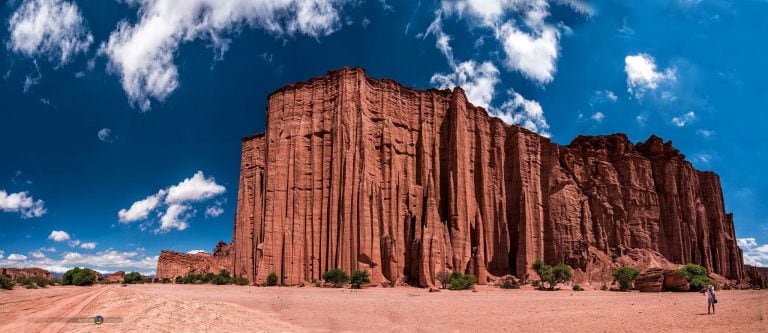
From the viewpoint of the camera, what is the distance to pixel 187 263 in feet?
266

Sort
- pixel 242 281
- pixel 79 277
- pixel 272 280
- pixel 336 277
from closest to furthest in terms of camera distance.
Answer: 1. pixel 336 277
2. pixel 272 280
3. pixel 242 281
4. pixel 79 277

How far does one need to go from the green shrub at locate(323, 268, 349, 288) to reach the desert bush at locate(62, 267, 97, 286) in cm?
2698

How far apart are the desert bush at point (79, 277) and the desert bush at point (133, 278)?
31.9 feet

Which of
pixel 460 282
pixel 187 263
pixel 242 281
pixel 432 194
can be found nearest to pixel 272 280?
pixel 242 281

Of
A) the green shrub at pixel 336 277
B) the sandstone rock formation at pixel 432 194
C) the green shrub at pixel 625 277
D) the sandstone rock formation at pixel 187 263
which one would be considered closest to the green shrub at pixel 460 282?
the sandstone rock formation at pixel 432 194

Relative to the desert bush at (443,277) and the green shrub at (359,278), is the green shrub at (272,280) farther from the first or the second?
the desert bush at (443,277)

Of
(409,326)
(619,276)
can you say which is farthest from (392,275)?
(409,326)

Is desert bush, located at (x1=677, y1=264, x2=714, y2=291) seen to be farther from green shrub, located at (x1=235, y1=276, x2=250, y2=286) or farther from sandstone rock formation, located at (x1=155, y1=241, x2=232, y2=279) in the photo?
sandstone rock formation, located at (x1=155, y1=241, x2=232, y2=279)

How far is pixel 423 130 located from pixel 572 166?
86.8 feet

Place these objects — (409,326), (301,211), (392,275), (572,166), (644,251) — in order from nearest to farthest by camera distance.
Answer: (409,326)
(392,275)
(301,211)
(644,251)
(572,166)

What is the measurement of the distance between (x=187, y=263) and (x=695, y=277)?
7051cm

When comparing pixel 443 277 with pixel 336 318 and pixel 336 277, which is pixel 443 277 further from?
pixel 336 318

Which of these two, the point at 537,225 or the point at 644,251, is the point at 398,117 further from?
the point at 644,251

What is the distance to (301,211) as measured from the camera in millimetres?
50969
